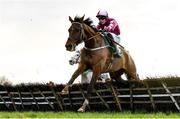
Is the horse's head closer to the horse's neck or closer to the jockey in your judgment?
the horse's neck

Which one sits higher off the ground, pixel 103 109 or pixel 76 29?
pixel 76 29

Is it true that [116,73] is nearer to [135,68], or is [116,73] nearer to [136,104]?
[135,68]

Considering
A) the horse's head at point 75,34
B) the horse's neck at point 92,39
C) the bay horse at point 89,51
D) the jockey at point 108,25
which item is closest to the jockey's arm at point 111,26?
the jockey at point 108,25

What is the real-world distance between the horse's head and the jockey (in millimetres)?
1766

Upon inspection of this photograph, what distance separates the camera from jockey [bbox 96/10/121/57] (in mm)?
21266

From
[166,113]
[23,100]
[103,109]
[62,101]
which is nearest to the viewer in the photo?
[166,113]

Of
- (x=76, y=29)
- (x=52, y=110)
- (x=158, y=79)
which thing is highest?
(x=76, y=29)

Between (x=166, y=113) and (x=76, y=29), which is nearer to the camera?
(x=166, y=113)

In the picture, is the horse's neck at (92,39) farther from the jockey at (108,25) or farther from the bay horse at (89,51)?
the jockey at (108,25)

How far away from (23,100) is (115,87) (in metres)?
6.38

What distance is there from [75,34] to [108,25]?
8.30ft

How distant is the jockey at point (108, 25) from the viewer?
21266 mm

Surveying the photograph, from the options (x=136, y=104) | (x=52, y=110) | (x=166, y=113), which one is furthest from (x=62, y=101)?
(x=166, y=113)

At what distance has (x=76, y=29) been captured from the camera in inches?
762
